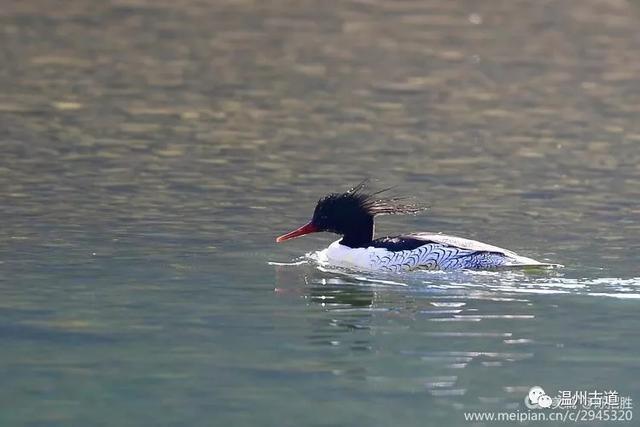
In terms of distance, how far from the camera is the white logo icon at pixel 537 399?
41.3ft

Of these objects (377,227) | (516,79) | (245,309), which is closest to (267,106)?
(516,79)

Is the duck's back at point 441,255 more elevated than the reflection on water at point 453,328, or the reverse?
the duck's back at point 441,255

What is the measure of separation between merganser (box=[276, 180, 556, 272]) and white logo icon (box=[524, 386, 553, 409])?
3.94 meters

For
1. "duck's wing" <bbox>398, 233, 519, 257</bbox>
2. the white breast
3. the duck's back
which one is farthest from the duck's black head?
"duck's wing" <bbox>398, 233, 519, 257</bbox>

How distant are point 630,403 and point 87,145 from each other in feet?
42.2

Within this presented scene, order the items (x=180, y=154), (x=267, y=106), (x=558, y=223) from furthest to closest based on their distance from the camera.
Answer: (x=267, y=106)
(x=180, y=154)
(x=558, y=223)

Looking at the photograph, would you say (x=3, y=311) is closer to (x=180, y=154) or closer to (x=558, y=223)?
(x=558, y=223)

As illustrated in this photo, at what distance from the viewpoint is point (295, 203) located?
2052 cm

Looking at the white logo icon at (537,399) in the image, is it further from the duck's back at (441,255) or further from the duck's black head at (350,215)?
the duck's black head at (350,215)

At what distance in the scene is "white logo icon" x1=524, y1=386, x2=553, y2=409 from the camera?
12.6 m

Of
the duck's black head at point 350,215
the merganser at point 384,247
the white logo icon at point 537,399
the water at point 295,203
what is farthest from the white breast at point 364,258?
the white logo icon at point 537,399

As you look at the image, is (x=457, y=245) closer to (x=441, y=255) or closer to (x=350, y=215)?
(x=441, y=255)

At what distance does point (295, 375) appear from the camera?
13.1 m

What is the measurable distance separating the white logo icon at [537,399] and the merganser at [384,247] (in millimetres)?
3945
